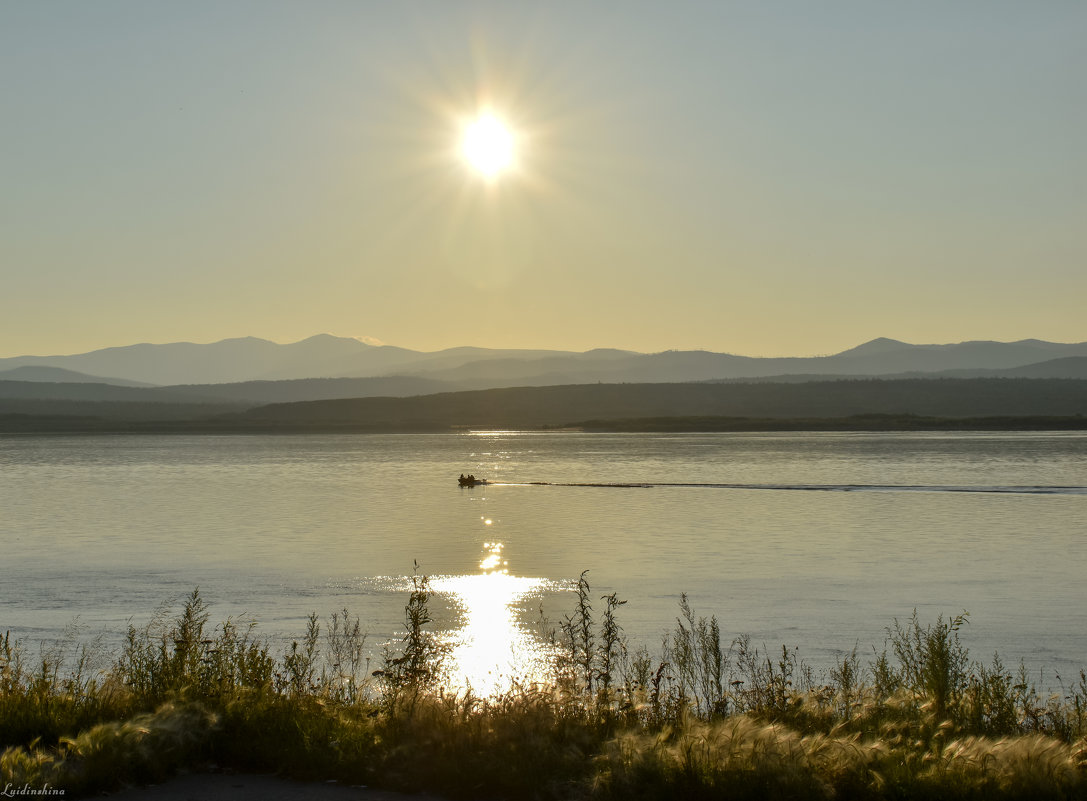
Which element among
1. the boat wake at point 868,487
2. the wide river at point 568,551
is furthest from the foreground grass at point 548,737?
the boat wake at point 868,487

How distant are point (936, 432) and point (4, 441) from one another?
107524 mm

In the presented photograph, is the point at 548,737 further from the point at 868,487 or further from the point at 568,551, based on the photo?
the point at 868,487

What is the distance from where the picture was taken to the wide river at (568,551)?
58.3 ft

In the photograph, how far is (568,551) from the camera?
1115 inches

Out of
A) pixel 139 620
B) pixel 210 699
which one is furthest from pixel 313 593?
pixel 210 699

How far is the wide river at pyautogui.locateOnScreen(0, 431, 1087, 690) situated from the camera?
1777 centimetres

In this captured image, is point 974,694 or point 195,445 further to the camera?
point 195,445

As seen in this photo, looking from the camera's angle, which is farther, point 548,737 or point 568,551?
point 568,551

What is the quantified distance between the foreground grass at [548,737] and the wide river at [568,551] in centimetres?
380

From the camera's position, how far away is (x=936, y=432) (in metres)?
118

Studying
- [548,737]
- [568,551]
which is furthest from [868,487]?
[548,737]

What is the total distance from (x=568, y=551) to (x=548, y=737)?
19.5m

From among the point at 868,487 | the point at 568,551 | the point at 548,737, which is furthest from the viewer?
the point at 868,487

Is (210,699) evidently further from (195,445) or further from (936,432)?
(936,432)
